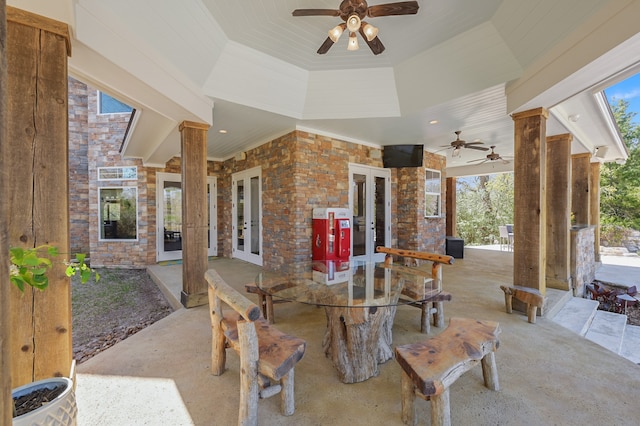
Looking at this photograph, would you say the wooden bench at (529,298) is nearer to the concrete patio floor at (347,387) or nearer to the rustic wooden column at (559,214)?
the concrete patio floor at (347,387)

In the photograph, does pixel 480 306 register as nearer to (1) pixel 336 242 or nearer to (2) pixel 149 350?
(1) pixel 336 242

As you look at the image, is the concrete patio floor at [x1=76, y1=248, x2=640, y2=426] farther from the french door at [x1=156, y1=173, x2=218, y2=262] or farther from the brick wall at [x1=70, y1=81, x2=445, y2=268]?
the french door at [x1=156, y1=173, x2=218, y2=262]

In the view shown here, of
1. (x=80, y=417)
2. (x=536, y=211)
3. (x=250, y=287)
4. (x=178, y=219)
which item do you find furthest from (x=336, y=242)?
(x=178, y=219)

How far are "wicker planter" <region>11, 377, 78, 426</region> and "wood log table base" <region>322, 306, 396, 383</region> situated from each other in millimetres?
1493

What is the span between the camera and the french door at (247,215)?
575 cm

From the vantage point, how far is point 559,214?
4375 mm

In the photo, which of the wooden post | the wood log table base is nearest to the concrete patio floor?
the wood log table base

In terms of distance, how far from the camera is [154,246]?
259 inches

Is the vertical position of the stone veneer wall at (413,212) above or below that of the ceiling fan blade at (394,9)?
below

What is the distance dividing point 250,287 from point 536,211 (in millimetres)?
3415

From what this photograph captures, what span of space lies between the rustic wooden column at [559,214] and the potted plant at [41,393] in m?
5.74

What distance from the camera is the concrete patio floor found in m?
1.67

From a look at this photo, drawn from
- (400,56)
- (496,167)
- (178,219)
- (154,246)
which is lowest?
(154,246)

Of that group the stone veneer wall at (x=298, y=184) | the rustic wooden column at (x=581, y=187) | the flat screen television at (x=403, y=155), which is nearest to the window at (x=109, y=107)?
the stone veneer wall at (x=298, y=184)
